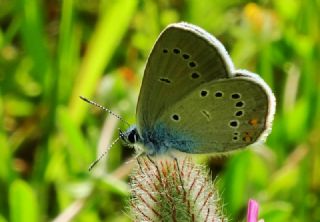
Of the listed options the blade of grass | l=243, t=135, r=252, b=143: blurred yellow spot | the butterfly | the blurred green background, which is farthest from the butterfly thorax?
the blade of grass

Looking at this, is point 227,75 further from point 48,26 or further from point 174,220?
point 48,26

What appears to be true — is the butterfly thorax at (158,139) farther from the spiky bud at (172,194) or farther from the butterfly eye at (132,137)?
the spiky bud at (172,194)

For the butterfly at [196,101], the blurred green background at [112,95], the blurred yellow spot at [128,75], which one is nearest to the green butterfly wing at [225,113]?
the butterfly at [196,101]

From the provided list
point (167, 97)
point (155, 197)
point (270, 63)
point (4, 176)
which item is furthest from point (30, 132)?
point (155, 197)

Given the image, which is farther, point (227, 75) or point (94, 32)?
point (94, 32)

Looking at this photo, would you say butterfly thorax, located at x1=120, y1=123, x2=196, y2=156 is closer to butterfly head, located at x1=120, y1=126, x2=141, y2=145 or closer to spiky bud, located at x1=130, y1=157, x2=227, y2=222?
butterfly head, located at x1=120, y1=126, x2=141, y2=145

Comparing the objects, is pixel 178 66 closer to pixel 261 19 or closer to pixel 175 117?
pixel 175 117

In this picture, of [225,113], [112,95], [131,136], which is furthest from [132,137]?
[112,95]
